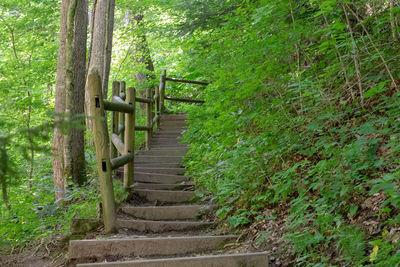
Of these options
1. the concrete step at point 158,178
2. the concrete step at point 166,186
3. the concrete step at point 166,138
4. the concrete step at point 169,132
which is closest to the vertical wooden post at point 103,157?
the concrete step at point 166,186

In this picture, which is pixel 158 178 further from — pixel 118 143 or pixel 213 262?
pixel 213 262

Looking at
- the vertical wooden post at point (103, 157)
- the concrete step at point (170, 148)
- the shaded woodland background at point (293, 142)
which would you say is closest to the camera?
the shaded woodland background at point (293, 142)

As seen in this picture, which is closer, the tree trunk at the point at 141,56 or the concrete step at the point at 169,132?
the concrete step at the point at 169,132

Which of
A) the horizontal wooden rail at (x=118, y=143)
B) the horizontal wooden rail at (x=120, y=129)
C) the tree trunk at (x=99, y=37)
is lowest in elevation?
the horizontal wooden rail at (x=118, y=143)

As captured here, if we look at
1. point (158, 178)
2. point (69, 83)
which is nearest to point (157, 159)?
point (158, 178)

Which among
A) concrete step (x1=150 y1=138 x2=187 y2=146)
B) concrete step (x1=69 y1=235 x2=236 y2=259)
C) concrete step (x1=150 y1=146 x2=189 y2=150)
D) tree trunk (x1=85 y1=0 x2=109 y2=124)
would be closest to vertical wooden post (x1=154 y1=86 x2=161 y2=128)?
concrete step (x1=150 y1=138 x2=187 y2=146)

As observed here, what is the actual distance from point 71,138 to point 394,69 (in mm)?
5092

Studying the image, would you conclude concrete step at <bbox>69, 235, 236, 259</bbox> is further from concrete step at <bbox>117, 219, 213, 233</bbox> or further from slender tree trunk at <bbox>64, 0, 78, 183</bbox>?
slender tree trunk at <bbox>64, 0, 78, 183</bbox>

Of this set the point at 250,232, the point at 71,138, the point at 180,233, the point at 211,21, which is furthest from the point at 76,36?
the point at 250,232

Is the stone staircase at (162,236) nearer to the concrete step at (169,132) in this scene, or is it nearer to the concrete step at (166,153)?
the concrete step at (166,153)

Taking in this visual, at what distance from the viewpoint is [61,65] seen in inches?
280

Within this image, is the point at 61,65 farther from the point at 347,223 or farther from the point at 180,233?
the point at 347,223

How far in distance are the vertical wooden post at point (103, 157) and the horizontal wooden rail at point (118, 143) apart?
994 mm

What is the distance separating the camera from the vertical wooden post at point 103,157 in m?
4.32
